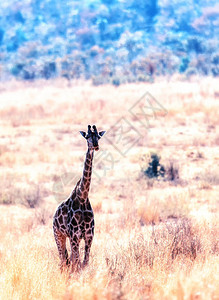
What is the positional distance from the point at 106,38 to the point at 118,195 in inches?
2101

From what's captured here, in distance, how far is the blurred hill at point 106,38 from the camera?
45875mm

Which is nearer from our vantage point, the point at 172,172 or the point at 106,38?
the point at 172,172

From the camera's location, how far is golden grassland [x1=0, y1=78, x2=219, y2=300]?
14.6ft

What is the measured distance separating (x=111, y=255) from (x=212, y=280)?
1.50m

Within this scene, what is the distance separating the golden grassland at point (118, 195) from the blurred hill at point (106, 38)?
16.1 m

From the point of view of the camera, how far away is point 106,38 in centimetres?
6206

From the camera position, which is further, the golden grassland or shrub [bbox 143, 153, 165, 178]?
shrub [bbox 143, 153, 165, 178]

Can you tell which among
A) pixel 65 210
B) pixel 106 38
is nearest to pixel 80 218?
pixel 65 210

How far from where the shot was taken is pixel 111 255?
562cm

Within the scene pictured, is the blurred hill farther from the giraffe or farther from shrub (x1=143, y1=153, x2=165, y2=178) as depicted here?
the giraffe

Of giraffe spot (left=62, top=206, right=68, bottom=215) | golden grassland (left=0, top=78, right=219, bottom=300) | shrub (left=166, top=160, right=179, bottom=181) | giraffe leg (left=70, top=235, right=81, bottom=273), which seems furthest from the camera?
shrub (left=166, top=160, right=179, bottom=181)

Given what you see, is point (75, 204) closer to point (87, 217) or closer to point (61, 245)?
point (87, 217)

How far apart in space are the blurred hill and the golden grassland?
52.8ft

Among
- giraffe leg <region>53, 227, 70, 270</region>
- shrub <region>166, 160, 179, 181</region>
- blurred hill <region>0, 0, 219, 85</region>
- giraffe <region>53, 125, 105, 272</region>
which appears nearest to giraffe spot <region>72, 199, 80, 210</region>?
giraffe <region>53, 125, 105, 272</region>
